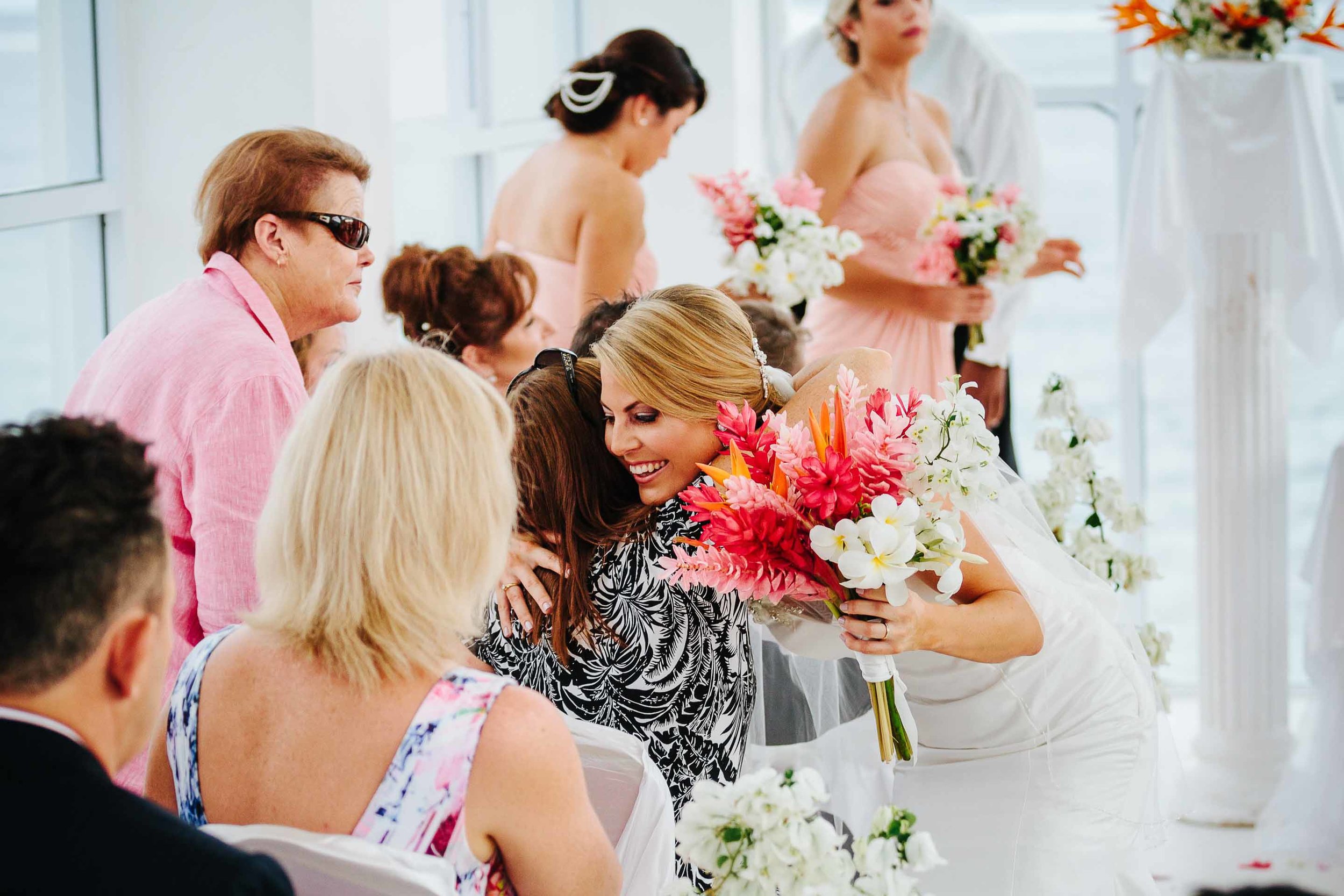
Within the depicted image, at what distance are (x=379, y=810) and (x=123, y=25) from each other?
2137 mm

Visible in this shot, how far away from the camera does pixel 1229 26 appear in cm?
396

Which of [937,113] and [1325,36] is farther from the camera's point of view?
[937,113]

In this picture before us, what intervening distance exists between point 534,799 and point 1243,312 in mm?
3367

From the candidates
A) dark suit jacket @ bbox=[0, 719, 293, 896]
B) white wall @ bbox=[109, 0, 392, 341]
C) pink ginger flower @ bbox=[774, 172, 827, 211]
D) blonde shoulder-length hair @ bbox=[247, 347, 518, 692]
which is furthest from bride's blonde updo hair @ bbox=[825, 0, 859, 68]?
dark suit jacket @ bbox=[0, 719, 293, 896]

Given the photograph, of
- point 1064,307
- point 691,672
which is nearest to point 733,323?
point 691,672

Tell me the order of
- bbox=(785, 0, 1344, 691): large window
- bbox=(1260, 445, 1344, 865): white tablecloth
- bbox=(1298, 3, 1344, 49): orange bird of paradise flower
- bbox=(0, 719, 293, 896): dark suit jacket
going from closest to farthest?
bbox=(0, 719, 293, 896): dark suit jacket, bbox=(1298, 3, 1344, 49): orange bird of paradise flower, bbox=(1260, 445, 1344, 865): white tablecloth, bbox=(785, 0, 1344, 691): large window

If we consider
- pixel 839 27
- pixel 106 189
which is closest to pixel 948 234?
pixel 839 27

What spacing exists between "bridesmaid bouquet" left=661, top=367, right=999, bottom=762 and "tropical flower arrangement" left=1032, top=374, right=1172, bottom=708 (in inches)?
47.6

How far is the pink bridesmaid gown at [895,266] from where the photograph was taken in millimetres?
3771

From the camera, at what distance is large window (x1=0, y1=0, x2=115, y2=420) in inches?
103

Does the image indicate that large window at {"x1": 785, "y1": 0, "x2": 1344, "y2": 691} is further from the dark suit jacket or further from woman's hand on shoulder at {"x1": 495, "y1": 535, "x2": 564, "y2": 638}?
the dark suit jacket

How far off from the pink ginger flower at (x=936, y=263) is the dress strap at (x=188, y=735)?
2.45 meters

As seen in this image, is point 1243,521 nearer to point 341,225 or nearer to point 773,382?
point 773,382

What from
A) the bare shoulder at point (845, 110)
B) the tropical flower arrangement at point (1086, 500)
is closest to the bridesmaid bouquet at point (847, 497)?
the tropical flower arrangement at point (1086, 500)
